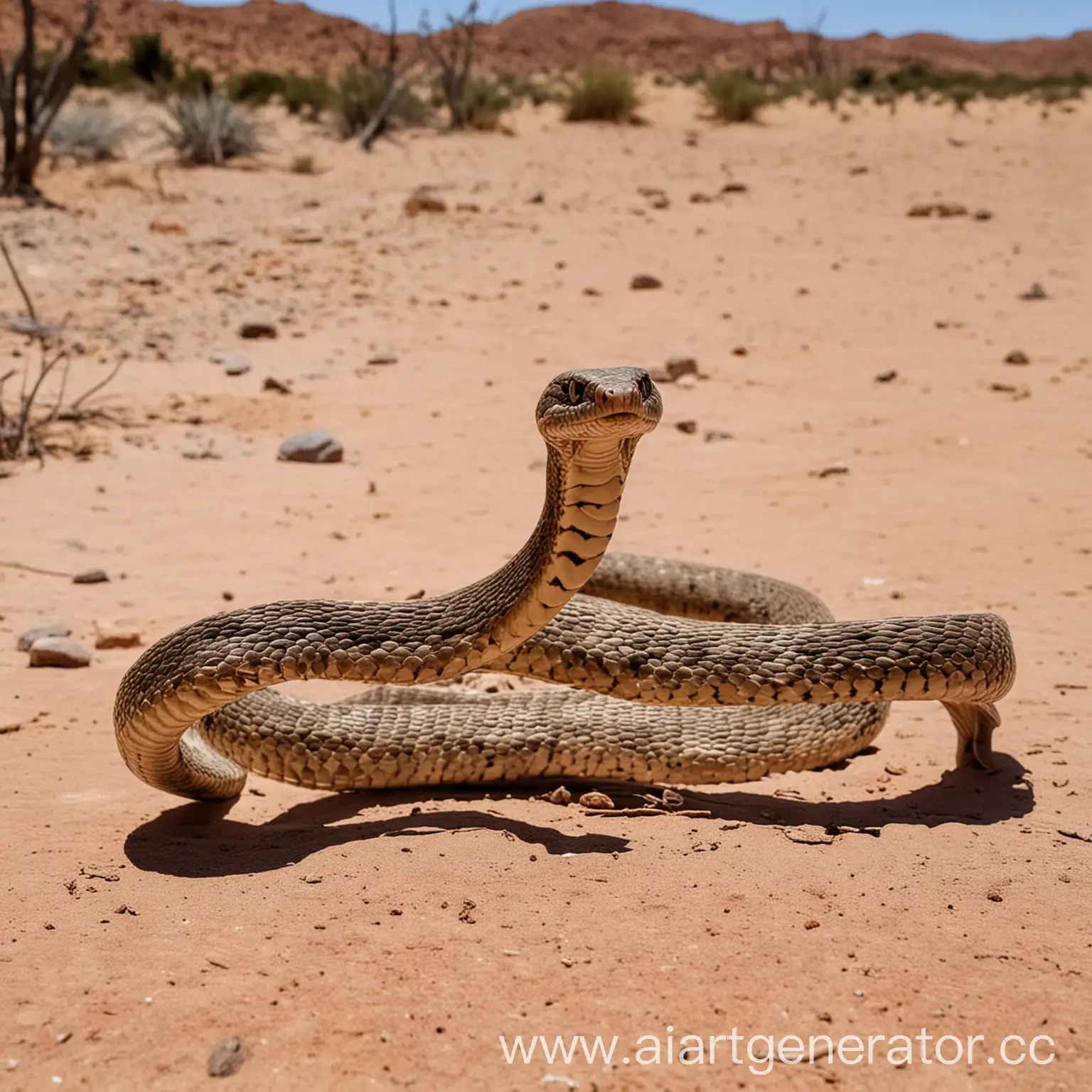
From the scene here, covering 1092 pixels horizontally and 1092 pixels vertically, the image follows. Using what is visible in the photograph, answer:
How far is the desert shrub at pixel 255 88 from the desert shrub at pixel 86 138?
9578 millimetres

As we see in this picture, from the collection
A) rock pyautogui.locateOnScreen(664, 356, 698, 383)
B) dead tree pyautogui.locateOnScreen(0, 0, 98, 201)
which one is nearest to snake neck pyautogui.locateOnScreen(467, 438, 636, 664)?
rock pyautogui.locateOnScreen(664, 356, 698, 383)

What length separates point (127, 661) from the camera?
6.38 metres

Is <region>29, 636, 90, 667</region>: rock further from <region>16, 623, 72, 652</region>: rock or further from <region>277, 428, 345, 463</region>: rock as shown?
<region>277, 428, 345, 463</region>: rock

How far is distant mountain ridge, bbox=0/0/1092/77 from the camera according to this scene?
7025 centimetres

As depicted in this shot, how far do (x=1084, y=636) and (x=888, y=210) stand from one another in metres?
14.9

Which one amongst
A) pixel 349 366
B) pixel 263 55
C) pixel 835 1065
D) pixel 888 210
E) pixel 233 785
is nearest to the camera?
pixel 835 1065

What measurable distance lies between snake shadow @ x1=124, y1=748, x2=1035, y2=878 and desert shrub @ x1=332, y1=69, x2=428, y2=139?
2380 cm

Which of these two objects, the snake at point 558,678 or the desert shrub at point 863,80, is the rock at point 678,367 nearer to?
the snake at point 558,678

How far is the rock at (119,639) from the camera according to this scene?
6516 mm

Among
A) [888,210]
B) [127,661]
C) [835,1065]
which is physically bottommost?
[127,661]

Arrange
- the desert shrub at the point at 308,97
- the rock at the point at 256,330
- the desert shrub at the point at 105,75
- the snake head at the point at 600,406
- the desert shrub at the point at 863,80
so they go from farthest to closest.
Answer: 1. the desert shrub at the point at 863,80
2. the desert shrub at the point at 105,75
3. the desert shrub at the point at 308,97
4. the rock at the point at 256,330
5. the snake head at the point at 600,406

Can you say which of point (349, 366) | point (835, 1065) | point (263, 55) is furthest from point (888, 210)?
point (263, 55)

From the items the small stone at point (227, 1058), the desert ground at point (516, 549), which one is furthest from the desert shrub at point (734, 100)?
the small stone at point (227, 1058)

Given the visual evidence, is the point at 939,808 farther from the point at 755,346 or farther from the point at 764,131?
the point at 764,131
